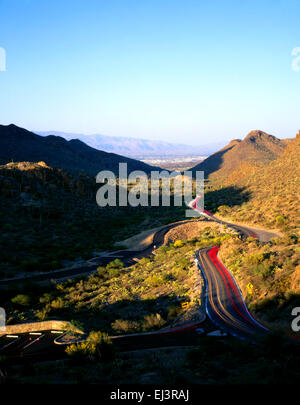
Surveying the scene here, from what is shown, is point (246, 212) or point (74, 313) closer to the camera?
point (74, 313)

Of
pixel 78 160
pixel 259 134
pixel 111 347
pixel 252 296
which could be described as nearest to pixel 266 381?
pixel 111 347

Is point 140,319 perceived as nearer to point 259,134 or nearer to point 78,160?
point 78,160

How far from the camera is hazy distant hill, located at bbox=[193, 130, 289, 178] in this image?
160 metres

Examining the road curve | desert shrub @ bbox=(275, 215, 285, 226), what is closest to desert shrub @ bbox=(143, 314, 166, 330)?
the road curve

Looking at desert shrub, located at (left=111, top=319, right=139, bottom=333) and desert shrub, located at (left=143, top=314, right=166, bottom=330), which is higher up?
desert shrub, located at (left=143, top=314, right=166, bottom=330)

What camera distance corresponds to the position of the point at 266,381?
8906 mm

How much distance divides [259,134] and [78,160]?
129 meters

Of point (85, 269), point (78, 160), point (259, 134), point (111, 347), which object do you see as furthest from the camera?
point (259, 134)

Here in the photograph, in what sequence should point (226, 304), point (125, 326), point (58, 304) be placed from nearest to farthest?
point (125, 326)
point (226, 304)
point (58, 304)

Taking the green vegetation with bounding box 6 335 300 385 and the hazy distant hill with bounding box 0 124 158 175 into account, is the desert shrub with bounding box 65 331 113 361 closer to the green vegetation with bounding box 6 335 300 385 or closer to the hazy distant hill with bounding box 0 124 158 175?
the green vegetation with bounding box 6 335 300 385

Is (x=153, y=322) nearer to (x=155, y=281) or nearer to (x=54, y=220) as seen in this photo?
(x=155, y=281)

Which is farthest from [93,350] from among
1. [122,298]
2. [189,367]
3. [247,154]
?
[247,154]

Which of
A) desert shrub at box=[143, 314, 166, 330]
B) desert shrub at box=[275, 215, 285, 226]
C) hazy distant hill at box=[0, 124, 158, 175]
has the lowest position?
desert shrub at box=[143, 314, 166, 330]

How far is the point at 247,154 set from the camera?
169000mm
